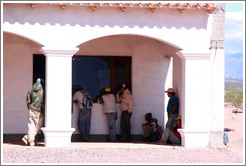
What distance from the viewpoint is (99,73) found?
Result: 1692cm

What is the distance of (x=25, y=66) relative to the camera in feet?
53.7

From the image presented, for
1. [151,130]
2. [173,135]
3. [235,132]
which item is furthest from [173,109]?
[235,132]

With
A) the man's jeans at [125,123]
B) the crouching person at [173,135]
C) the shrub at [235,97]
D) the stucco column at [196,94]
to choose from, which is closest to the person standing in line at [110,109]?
the man's jeans at [125,123]

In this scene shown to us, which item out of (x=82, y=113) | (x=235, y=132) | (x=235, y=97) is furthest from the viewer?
(x=235, y=97)

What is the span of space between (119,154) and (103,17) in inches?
129

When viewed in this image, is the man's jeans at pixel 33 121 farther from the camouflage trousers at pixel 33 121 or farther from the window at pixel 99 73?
the window at pixel 99 73

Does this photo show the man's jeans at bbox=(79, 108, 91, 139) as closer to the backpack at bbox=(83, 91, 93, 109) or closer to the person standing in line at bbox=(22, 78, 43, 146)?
the backpack at bbox=(83, 91, 93, 109)

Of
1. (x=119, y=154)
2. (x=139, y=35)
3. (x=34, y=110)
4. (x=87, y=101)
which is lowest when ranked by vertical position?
(x=119, y=154)

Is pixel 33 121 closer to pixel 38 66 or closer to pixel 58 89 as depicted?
pixel 58 89

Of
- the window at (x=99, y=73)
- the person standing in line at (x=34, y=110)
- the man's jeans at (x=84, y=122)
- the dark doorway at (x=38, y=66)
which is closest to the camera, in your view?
the person standing in line at (x=34, y=110)

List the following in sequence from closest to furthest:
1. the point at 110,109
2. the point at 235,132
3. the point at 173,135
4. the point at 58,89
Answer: the point at 58,89 → the point at 173,135 → the point at 110,109 → the point at 235,132

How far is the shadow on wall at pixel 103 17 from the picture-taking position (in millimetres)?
13867

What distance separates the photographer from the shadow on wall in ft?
45.5

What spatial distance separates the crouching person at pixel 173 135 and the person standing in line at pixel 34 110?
3203 millimetres
